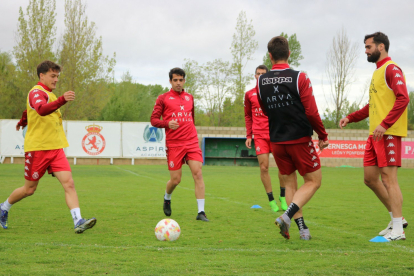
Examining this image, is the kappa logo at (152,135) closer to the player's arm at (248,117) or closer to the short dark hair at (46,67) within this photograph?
the player's arm at (248,117)

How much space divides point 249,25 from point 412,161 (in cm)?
1936

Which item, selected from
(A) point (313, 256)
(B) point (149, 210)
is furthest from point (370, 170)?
(B) point (149, 210)

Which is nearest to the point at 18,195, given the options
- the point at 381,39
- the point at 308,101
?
the point at 308,101

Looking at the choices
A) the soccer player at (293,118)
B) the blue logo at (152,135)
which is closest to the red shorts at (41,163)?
the soccer player at (293,118)

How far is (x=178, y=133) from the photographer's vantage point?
23.4 ft

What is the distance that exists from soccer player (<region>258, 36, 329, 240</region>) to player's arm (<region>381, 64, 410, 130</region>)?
76 centimetres

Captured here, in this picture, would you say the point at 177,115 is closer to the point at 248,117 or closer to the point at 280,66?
the point at 248,117

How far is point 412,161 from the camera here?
28.9 m

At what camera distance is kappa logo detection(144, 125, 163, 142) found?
26234mm

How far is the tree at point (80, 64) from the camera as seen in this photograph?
3500 cm

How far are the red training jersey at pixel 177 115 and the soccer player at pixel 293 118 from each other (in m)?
2.35

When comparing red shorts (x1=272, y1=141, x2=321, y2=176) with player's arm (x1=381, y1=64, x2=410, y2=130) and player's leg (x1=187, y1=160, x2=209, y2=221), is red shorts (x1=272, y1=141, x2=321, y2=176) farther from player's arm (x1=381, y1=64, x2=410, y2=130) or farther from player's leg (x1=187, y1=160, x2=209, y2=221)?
player's leg (x1=187, y1=160, x2=209, y2=221)

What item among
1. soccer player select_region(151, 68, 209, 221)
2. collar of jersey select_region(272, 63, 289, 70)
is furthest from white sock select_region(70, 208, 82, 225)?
collar of jersey select_region(272, 63, 289, 70)

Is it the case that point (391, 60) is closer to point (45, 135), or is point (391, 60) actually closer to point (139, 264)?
point (139, 264)
